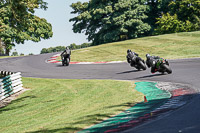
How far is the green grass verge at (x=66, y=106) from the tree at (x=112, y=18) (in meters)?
41.0

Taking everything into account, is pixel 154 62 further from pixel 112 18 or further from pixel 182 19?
pixel 182 19

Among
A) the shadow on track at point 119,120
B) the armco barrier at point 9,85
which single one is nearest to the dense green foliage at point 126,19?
the armco barrier at point 9,85

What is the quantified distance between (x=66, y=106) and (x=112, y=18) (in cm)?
4689

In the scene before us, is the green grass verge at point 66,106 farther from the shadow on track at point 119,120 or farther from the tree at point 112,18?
the tree at point 112,18

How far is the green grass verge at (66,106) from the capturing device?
8.45m

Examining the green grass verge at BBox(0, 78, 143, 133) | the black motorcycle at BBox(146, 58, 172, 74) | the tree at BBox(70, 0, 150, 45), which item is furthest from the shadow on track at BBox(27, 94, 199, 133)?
the tree at BBox(70, 0, 150, 45)

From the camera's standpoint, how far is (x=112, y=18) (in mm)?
57094

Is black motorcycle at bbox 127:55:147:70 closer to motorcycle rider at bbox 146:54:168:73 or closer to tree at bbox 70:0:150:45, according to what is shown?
motorcycle rider at bbox 146:54:168:73

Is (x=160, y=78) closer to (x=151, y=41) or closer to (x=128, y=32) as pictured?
(x=151, y=41)

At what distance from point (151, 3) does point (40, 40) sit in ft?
84.8

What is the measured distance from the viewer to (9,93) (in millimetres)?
16516

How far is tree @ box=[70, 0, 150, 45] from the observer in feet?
186

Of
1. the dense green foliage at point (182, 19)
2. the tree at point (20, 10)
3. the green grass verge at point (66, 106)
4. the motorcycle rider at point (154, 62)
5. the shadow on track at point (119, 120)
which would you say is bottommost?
the green grass verge at point (66, 106)

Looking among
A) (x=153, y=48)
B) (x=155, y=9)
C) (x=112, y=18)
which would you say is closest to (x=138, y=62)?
(x=153, y=48)
